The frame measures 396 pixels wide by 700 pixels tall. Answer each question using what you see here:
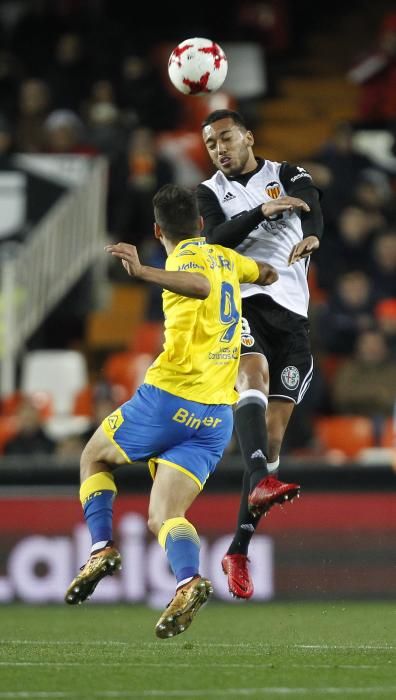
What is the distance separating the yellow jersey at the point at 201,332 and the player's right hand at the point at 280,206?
1.05 ft

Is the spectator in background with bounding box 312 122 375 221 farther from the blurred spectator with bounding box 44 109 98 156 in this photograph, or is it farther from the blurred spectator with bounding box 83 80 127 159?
the blurred spectator with bounding box 44 109 98 156

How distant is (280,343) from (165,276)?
135 centimetres

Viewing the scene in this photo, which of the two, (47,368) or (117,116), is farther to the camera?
(117,116)

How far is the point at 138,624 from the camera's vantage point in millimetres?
10281

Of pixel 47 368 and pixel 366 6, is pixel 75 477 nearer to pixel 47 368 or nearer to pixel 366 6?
pixel 47 368

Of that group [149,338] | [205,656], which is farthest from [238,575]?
[149,338]

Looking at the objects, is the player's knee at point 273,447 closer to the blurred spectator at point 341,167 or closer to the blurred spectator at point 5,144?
the blurred spectator at point 341,167

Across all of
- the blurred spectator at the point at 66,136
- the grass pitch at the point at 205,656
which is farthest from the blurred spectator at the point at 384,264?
the grass pitch at the point at 205,656

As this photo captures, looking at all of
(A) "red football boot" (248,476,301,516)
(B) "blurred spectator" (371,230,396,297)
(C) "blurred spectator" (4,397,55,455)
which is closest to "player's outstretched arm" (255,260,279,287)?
(A) "red football boot" (248,476,301,516)

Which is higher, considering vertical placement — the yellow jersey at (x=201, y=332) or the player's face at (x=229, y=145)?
the player's face at (x=229, y=145)

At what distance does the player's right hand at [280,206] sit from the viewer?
7.83 metres

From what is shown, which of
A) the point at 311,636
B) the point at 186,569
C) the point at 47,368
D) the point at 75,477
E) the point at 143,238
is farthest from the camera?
the point at 143,238

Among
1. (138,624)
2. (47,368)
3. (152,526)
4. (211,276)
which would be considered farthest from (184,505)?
(47,368)

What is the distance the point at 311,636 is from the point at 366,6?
14332 mm
